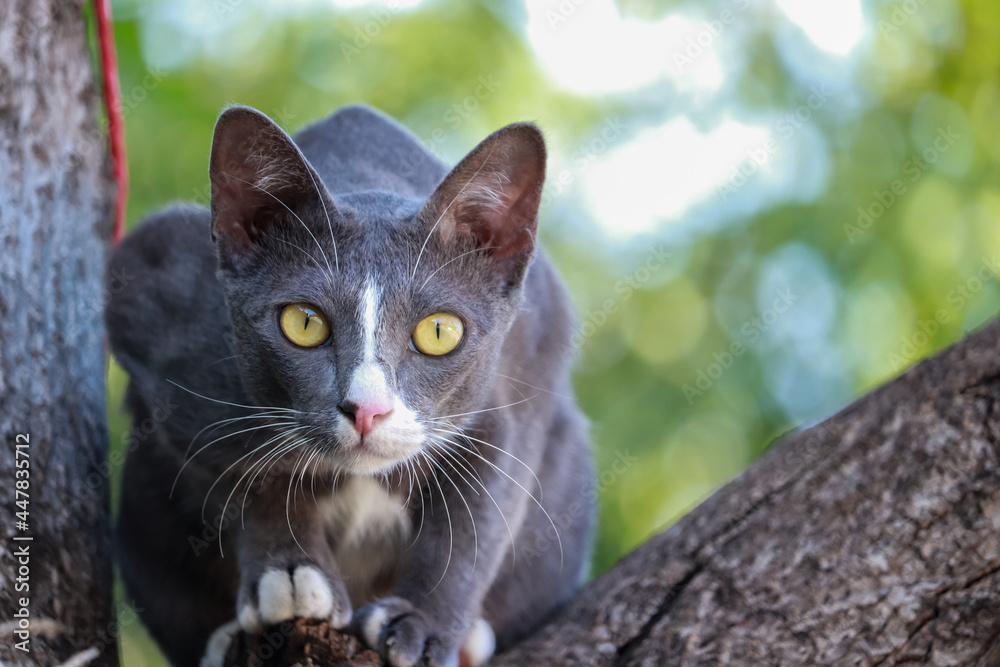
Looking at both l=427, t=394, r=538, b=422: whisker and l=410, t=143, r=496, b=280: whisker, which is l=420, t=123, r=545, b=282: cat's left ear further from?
l=427, t=394, r=538, b=422: whisker

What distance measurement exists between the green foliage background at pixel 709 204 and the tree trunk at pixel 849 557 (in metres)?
2.23

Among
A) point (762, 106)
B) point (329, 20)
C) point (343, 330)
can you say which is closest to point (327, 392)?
point (343, 330)

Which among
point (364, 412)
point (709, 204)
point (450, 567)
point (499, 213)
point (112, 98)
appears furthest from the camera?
point (709, 204)

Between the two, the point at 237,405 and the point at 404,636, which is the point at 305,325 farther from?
the point at 404,636

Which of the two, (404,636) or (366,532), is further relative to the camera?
(366,532)

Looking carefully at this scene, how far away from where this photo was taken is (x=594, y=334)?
16.7 feet

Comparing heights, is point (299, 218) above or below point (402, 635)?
above

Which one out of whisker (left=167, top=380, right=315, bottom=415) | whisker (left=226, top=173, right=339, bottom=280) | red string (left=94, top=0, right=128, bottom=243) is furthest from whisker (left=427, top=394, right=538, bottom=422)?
red string (left=94, top=0, right=128, bottom=243)

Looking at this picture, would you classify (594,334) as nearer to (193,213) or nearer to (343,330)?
(193,213)

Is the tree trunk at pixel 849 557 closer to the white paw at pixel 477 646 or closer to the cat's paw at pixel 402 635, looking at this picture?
the cat's paw at pixel 402 635

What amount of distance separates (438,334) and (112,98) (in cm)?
179

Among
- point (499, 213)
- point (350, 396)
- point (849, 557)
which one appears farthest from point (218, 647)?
point (849, 557)

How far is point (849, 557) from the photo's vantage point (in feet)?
6.79

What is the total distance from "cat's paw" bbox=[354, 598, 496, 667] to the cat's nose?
54 cm
